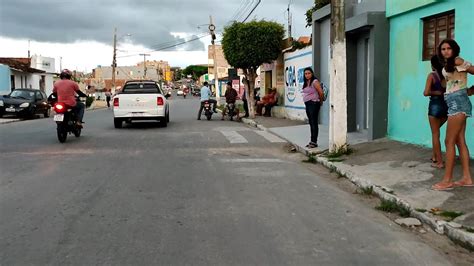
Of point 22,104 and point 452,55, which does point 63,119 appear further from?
point 22,104

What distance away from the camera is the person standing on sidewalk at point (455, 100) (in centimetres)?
668

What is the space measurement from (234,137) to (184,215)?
910cm

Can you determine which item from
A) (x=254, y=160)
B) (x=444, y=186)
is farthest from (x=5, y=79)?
(x=444, y=186)

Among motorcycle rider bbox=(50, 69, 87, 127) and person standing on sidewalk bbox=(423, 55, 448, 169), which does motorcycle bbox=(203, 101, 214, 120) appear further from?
person standing on sidewalk bbox=(423, 55, 448, 169)

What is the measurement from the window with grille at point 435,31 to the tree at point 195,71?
141 m

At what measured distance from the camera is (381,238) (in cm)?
542

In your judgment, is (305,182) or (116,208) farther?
(305,182)

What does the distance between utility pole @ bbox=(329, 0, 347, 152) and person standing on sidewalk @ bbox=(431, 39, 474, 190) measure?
357 cm

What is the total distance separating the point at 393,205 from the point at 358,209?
1.46 ft

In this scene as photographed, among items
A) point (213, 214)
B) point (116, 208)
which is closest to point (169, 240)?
point (213, 214)

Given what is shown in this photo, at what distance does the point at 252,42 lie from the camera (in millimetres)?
22531

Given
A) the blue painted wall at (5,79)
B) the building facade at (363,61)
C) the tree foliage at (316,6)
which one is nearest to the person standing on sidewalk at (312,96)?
the building facade at (363,61)

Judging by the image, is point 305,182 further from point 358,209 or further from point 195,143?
point 195,143

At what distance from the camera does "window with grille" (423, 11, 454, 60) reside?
9.53 m
